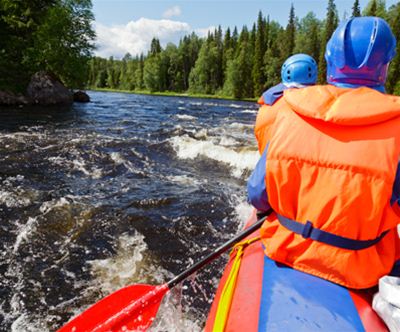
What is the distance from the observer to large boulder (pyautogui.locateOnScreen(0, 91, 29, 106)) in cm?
2083

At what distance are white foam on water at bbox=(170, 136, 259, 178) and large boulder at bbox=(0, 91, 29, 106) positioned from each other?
54.4 feet

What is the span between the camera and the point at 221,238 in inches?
176

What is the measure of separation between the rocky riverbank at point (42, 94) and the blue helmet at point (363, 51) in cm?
2425

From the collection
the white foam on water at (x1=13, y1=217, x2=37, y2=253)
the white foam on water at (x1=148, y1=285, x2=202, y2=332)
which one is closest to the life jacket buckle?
the white foam on water at (x1=148, y1=285, x2=202, y2=332)

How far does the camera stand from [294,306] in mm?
1550

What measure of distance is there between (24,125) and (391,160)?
14278mm

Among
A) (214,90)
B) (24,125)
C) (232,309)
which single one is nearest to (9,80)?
(24,125)

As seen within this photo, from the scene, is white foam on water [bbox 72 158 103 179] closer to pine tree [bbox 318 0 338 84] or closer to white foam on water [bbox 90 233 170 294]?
white foam on water [bbox 90 233 170 294]

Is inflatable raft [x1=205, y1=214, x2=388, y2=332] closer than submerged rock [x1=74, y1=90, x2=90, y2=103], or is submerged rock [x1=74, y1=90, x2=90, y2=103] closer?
inflatable raft [x1=205, y1=214, x2=388, y2=332]

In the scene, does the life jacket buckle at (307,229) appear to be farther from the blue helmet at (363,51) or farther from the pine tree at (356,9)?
the pine tree at (356,9)

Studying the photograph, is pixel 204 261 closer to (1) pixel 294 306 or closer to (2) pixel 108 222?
(1) pixel 294 306

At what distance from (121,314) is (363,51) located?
232cm

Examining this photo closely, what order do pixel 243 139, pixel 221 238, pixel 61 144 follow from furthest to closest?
pixel 243 139, pixel 61 144, pixel 221 238

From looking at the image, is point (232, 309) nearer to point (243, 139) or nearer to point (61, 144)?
point (61, 144)
